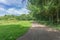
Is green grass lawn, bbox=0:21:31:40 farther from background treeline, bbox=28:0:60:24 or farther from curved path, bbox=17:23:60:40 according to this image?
background treeline, bbox=28:0:60:24

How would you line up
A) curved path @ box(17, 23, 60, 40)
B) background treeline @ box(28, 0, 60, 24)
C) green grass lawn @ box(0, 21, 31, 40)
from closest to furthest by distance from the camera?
background treeline @ box(28, 0, 60, 24)
curved path @ box(17, 23, 60, 40)
green grass lawn @ box(0, 21, 31, 40)

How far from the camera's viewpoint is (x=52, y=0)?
8297 mm

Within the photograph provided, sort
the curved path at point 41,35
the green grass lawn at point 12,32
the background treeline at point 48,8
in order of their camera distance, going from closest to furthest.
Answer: the background treeline at point 48,8, the curved path at point 41,35, the green grass lawn at point 12,32

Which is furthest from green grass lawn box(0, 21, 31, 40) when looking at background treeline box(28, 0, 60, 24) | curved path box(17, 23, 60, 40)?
background treeline box(28, 0, 60, 24)

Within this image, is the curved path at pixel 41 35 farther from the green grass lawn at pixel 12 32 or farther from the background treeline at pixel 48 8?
the background treeline at pixel 48 8

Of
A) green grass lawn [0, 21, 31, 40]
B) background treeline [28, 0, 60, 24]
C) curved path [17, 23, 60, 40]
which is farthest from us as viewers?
green grass lawn [0, 21, 31, 40]

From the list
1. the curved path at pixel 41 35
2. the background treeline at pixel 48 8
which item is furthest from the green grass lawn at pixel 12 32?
the background treeline at pixel 48 8

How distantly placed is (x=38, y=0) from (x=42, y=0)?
0.85ft

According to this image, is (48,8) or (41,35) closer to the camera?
(41,35)

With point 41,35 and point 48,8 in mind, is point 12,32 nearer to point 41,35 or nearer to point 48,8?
point 41,35

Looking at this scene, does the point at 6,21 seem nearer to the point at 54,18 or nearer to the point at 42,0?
the point at 54,18

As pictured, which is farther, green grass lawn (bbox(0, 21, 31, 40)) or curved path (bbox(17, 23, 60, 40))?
green grass lawn (bbox(0, 21, 31, 40))

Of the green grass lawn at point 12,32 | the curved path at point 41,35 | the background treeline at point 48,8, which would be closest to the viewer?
the background treeline at point 48,8

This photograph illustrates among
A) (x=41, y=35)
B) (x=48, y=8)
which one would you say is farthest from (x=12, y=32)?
(x=48, y=8)
